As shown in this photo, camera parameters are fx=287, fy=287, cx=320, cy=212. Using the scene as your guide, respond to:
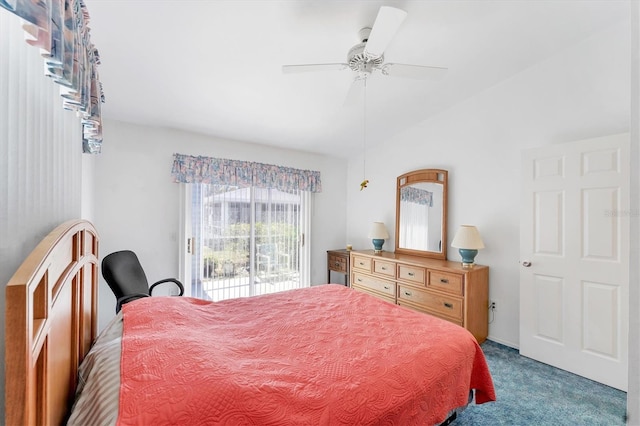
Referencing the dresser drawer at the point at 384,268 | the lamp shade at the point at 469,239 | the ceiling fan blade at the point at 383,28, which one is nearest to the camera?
the ceiling fan blade at the point at 383,28

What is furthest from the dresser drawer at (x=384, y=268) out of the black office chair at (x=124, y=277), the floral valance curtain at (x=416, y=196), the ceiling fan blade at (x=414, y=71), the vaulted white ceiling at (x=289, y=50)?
the black office chair at (x=124, y=277)

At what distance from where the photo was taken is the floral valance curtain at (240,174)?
3.48 meters

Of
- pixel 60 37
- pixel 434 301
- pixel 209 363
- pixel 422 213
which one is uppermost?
pixel 60 37

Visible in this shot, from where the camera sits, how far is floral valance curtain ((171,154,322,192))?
348cm

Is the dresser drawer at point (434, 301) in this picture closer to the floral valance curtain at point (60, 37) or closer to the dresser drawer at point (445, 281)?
the dresser drawer at point (445, 281)

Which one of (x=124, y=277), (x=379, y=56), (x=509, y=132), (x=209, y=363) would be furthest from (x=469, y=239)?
(x=124, y=277)

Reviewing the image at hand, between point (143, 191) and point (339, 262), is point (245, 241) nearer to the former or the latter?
point (143, 191)

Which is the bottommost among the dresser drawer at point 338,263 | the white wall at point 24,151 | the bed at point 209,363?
the dresser drawer at point 338,263

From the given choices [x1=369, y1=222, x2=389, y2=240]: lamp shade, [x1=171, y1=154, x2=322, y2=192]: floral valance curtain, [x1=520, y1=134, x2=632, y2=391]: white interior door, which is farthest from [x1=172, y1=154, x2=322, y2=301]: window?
[x1=520, y1=134, x2=632, y2=391]: white interior door

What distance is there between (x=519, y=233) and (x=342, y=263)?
7.73 feet

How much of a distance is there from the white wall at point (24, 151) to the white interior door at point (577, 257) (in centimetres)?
339

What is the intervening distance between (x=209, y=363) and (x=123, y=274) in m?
1.89

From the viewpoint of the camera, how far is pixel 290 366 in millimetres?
1317

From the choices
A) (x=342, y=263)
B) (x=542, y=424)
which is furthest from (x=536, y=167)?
(x=342, y=263)
